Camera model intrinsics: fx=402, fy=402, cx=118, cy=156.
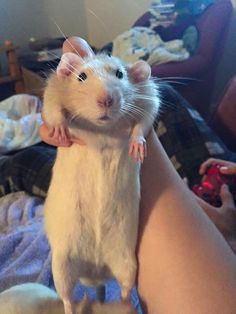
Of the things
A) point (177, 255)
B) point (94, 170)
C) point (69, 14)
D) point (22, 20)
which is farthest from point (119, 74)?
point (22, 20)

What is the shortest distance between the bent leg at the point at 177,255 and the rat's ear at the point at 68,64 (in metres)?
0.24

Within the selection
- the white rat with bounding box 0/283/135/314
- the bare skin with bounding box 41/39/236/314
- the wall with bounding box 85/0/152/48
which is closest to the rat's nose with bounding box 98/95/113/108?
the bare skin with bounding box 41/39/236/314

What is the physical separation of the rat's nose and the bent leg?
0.23 meters

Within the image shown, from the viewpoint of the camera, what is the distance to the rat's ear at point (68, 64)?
0.60m

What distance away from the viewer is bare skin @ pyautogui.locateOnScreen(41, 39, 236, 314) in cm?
64

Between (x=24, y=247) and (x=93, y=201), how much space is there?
→ 68 centimetres

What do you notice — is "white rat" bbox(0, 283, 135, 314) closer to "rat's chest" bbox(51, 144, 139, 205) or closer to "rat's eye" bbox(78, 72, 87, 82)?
"rat's chest" bbox(51, 144, 139, 205)

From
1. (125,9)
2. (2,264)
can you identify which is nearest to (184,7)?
(125,9)

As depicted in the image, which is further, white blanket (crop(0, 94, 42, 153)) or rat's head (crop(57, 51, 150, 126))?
white blanket (crop(0, 94, 42, 153))

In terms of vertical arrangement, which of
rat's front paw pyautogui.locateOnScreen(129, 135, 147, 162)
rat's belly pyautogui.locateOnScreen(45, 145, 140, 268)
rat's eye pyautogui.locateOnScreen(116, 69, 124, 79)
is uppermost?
rat's eye pyautogui.locateOnScreen(116, 69, 124, 79)

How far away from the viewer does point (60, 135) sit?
0.60 meters

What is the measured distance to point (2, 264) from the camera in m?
1.17

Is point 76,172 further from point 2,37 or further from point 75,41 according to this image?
point 2,37

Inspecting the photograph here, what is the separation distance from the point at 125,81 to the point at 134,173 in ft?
0.47
